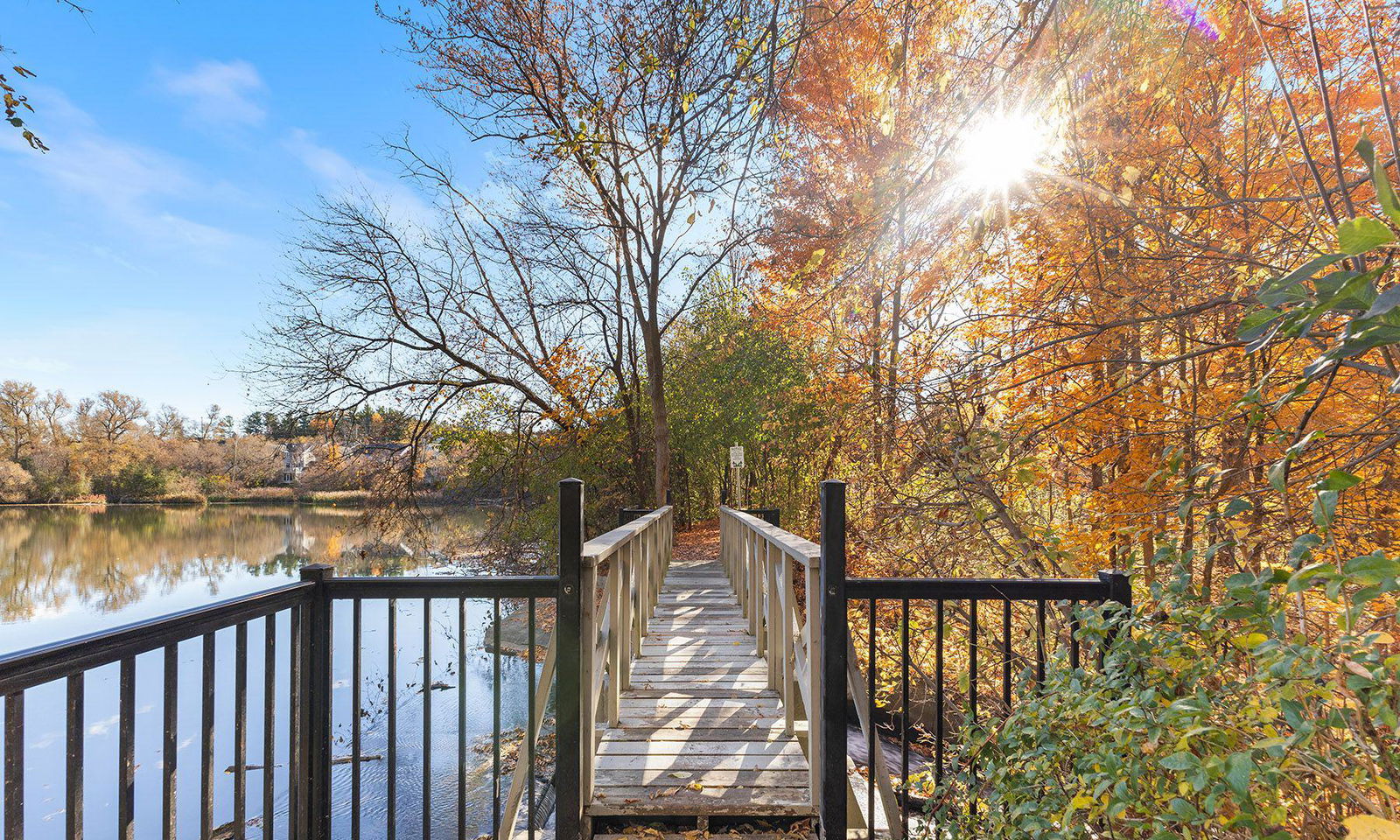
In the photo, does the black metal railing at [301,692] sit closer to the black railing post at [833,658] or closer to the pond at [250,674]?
the pond at [250,674]

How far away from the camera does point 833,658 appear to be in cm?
213

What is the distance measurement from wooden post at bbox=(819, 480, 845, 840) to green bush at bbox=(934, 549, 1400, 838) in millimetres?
367

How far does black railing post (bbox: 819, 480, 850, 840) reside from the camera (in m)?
2.11

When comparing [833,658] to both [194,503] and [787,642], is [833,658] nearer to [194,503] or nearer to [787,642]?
[787,642]

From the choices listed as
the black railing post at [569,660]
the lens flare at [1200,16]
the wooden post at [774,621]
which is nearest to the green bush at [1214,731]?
the black railing post at [569,660]

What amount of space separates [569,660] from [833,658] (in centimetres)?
92

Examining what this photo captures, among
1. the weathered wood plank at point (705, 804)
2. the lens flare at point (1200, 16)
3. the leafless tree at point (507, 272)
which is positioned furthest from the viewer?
the leafless tree at point (507, 272)

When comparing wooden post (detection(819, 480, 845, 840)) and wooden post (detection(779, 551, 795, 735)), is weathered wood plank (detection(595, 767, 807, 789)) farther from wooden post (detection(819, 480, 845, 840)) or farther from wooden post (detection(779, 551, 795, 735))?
wooden post (detection(819, 480, 845, 840))

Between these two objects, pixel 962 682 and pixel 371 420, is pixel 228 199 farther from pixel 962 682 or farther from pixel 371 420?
pixel 962 682

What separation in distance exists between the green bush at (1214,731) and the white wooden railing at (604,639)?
52.2 inches

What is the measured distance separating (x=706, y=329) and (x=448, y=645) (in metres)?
8.24

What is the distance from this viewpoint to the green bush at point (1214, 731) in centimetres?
102

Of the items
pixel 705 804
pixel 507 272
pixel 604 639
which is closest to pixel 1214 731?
pixel 705 804

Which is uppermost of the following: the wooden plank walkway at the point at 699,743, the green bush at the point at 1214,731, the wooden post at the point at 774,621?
the green bush at the point at 1214,731
